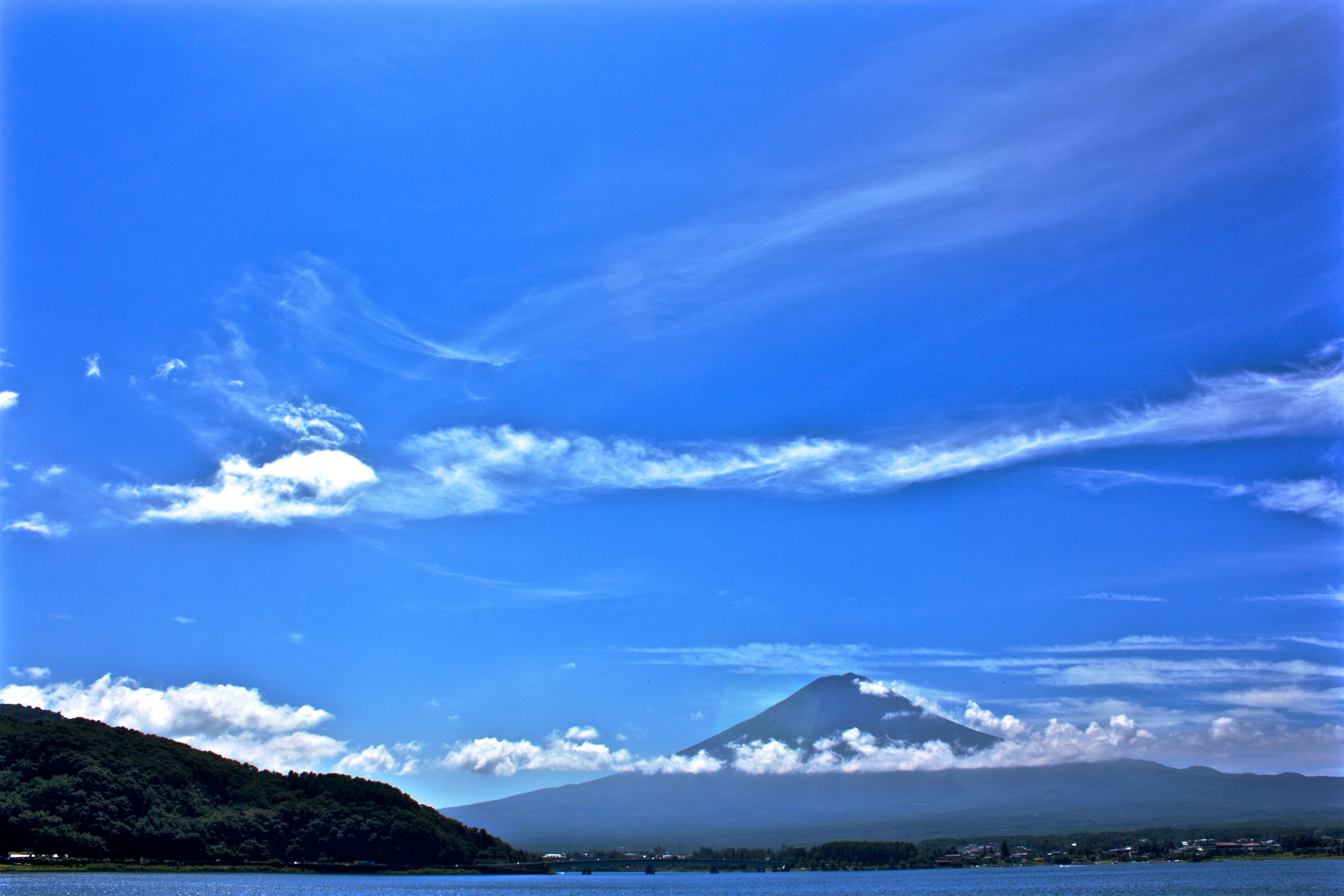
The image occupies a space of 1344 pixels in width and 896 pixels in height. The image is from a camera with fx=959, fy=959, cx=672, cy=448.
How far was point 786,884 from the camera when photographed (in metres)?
116

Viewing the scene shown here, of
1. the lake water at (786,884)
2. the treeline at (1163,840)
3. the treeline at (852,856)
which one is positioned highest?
the lake water at (786,884)

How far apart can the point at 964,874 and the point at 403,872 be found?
7845cm

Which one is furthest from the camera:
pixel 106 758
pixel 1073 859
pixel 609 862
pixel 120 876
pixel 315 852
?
pixel 609 862

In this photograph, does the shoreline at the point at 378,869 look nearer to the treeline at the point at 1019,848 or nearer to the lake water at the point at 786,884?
the lake water at the point at 786,884

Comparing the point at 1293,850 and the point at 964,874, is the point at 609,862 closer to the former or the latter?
the point at 964,874

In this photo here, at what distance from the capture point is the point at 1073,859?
15475cm

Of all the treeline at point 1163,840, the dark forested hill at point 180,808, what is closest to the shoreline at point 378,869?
the dark forested hill at point 180,808

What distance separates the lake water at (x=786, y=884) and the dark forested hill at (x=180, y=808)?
11.8ft

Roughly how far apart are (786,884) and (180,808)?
68.3 m

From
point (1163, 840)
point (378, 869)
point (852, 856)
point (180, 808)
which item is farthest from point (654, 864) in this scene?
point (1163, 840)

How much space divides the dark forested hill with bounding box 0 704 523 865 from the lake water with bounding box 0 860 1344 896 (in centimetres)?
358

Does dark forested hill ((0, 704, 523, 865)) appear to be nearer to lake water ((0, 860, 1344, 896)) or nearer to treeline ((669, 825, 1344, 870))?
lake water ((0, 860, 1344, 896))

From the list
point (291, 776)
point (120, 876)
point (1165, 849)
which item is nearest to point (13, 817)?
point (120, 876)

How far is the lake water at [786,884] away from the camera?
2697 inches
